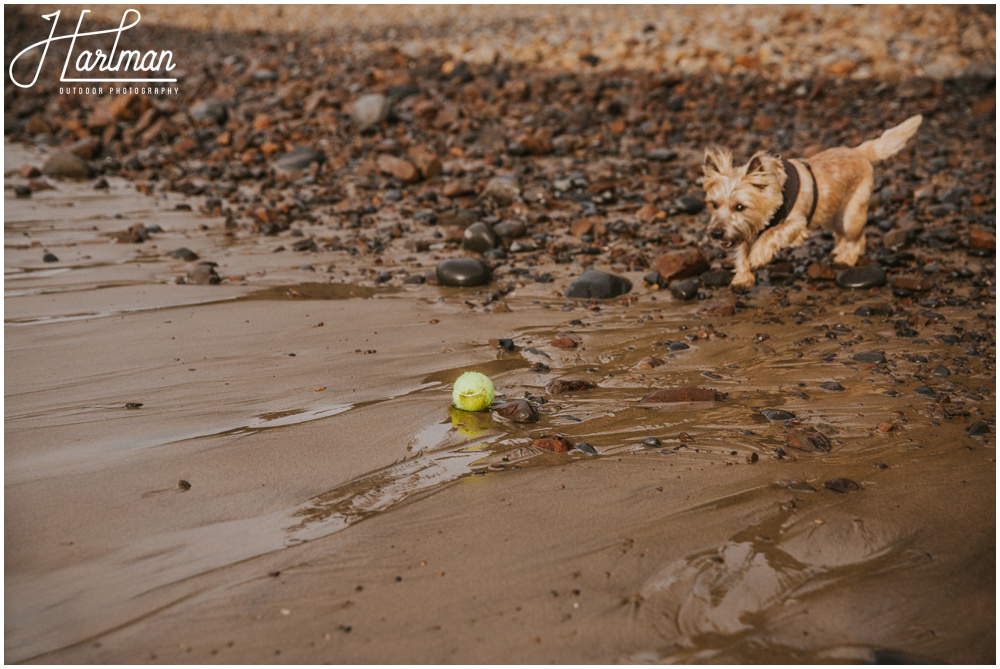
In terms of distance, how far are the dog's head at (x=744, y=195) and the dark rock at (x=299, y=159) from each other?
5.90 m

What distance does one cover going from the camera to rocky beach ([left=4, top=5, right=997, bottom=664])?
289cm

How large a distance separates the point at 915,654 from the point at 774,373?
2540mm

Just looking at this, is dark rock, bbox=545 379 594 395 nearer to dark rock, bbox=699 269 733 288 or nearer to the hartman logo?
dark rock, bbox=699 269 733 288

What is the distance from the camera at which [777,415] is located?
4438 millimetres

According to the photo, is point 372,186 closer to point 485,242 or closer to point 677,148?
point 485,242

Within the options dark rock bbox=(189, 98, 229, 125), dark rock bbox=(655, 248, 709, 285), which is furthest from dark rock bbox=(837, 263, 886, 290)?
dark rock bbox=(189, 98, 229, 125)

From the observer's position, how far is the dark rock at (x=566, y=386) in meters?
4.79

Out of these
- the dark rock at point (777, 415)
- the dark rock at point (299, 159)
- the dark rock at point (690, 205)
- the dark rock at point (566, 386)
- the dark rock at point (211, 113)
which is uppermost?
the dark rock at point (211, 113)

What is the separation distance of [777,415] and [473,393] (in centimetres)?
162

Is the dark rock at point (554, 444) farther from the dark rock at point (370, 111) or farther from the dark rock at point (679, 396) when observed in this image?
the dark rock at point (370, 111)

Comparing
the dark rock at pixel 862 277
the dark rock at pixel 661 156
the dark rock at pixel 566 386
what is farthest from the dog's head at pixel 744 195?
the dark rock at pixel 661 156

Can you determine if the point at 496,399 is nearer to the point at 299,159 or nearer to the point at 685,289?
the point at 685,289

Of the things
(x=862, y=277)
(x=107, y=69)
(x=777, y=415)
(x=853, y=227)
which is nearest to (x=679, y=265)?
(x=862, y=277)

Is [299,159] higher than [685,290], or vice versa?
[299,159]
